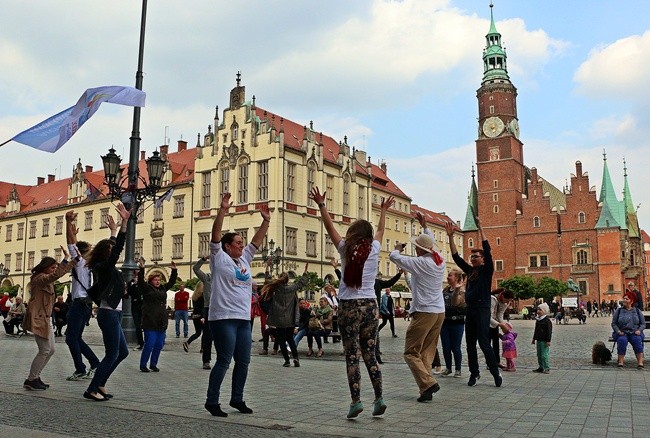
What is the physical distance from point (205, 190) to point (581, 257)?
47.4 metres

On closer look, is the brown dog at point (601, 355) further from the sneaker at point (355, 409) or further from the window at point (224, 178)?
the window at point (224, 178)

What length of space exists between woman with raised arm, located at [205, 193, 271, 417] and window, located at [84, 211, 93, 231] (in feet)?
198

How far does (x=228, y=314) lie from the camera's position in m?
6.57

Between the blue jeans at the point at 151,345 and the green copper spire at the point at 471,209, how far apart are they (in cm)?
7865

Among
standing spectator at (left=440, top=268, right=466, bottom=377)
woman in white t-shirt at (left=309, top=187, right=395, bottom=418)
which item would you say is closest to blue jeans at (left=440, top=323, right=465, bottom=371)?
standing spectator at (left=440, top=268, right=466, bottom=377)

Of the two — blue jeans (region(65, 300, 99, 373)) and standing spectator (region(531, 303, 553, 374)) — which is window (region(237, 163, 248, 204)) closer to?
standing spectator (region(531, 303, 553, 374))

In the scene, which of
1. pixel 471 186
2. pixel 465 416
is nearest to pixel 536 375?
pixel 465 416

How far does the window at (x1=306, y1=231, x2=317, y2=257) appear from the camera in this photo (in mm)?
51625

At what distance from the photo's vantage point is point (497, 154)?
278 ft

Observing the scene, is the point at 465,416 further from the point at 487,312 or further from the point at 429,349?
the point at 487,312

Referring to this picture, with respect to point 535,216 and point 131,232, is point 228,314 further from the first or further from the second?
point 535,216

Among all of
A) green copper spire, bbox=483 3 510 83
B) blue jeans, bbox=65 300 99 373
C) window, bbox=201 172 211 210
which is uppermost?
green copper spire, bbox=483 3 510 83

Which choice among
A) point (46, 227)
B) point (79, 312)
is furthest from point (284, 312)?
point (46, 227)

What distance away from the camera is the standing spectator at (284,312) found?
12445 mm
